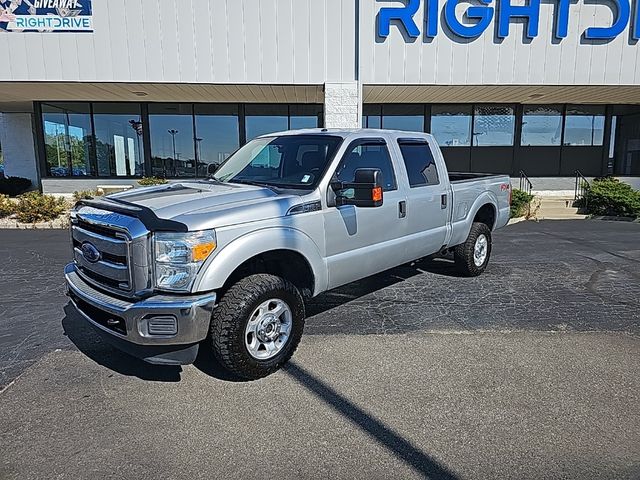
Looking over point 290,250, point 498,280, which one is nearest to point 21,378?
point 290,250

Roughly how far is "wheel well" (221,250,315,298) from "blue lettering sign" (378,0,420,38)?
998 cm

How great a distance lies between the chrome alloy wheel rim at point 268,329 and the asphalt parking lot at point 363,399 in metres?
0.25

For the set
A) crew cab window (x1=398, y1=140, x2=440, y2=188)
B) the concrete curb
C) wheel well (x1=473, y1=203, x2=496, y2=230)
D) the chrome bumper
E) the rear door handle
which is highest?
crew cab window (x1=398, y1=140, x2=440, y2=188)

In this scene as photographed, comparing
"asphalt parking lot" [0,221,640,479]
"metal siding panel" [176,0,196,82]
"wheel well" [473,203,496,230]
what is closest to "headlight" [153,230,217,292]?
"asphalt parking lot" [0,221,640,479]

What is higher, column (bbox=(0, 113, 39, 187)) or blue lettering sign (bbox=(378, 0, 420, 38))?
blue lettering sign (bbox=(378, 0, 420, 38))

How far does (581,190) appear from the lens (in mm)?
16766

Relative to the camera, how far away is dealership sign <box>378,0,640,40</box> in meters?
12.2

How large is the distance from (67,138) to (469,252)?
15.3 meters

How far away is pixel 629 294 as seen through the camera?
6117 mm

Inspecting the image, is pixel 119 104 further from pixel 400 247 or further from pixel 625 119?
pixel 625 119

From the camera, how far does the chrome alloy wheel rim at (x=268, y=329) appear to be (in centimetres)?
367

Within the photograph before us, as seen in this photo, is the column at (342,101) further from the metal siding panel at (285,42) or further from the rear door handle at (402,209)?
the rear door handle at (402,209)

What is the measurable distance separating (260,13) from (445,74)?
205 inches

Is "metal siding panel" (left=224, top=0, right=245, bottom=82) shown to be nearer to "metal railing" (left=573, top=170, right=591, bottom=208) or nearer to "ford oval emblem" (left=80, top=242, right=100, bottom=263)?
"ford oval emblem" (left=80, top=242, right=100, bottom=263)
